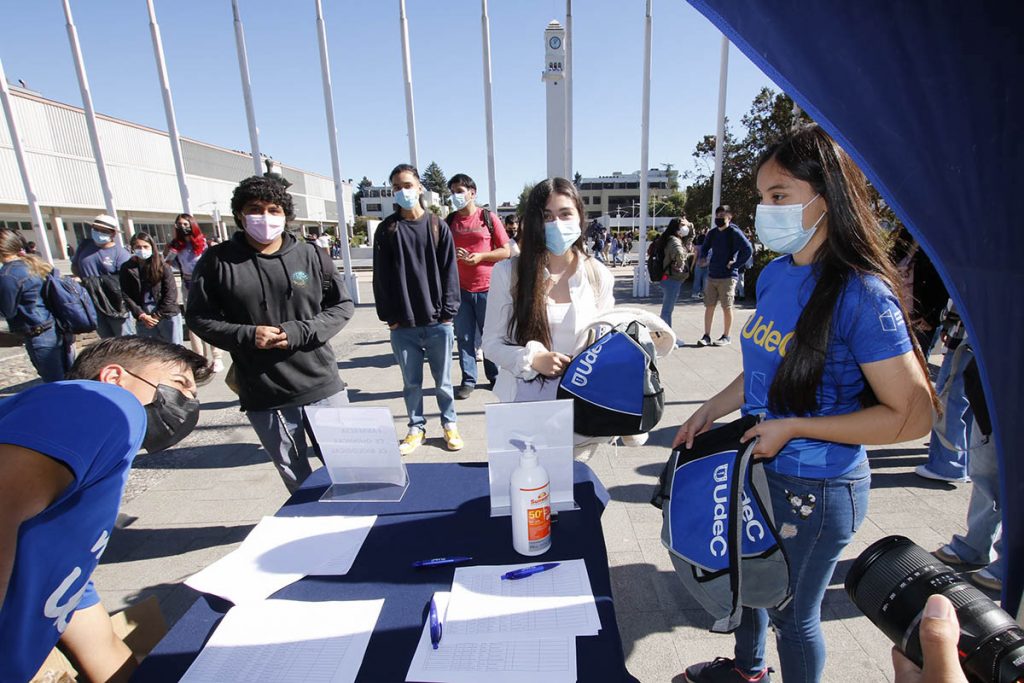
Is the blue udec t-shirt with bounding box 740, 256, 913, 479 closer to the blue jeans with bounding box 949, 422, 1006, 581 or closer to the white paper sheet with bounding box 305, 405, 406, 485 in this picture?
the white paper sheet with bounding box 305, 405, 406, 485

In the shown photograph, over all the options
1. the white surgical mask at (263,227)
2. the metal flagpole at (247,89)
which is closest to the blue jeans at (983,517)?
the white surgical mask at (263,227)

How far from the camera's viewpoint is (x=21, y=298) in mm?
4035

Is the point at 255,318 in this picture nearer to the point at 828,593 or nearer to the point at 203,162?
the point at 828,593

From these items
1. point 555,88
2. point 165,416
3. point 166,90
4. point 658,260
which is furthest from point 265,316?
point 555,88

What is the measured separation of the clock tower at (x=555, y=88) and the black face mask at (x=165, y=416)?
39.8 feet

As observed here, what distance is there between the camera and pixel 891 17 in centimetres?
89

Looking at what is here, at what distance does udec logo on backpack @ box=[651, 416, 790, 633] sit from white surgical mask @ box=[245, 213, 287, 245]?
215 centimetres

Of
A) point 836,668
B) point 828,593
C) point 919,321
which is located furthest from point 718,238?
point 836,668

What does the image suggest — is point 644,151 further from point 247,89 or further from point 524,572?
point 524,572

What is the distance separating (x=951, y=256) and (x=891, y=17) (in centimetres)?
50

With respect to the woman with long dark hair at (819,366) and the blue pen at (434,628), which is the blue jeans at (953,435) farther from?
the blue pen at (434,628)

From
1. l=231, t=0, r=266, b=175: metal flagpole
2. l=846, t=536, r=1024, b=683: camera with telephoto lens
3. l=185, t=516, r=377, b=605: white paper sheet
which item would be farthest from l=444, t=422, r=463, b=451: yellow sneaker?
l=231, t=0, r=266, b=175: metal flagpole

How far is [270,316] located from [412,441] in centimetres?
165

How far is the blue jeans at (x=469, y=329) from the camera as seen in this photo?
188 inches
